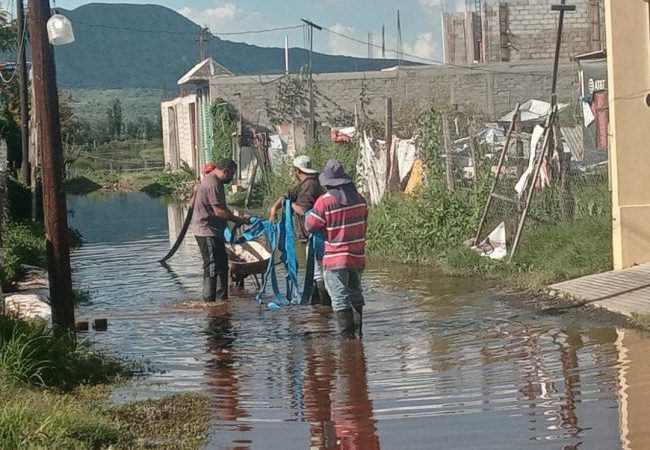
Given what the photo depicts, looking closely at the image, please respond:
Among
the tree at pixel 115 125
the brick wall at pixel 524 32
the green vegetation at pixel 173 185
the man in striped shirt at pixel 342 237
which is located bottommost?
the green vegetation at pixel 173 185

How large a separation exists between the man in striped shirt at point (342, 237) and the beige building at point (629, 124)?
435 cm

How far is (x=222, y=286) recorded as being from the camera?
16.5 metres

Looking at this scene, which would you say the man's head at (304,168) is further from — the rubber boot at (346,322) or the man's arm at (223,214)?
the rubber boot at (346,322)

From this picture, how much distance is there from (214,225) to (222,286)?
817 millimetres

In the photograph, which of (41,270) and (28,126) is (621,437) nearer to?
(41,270)

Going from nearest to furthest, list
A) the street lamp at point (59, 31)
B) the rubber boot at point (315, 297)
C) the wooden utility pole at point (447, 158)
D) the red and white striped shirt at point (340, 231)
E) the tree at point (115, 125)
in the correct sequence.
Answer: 1. the street lamp at point (59, 31)
2. the red and white striped shirt at point (340, 231)
3. the rubber boot at point (315, 297)
4. the wooden utility pole at point (447, 158)
5. the tree at point (115, 125)

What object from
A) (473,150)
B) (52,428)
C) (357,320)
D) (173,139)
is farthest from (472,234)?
(173,139)

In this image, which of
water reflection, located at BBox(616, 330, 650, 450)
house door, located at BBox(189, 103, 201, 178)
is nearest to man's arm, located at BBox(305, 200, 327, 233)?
water reflection, located at BBox(616, 330, 650, 450)

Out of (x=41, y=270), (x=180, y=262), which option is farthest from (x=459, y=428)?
(x=180, y=262)

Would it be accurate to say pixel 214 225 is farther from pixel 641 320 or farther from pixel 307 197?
pixel 641 320

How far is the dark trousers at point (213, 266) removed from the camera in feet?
53.6

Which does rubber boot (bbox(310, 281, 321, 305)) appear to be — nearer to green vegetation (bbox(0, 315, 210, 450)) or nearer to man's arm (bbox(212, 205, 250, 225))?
man's arm (bbox(212, 205, 250, 225))

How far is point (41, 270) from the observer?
1956cm

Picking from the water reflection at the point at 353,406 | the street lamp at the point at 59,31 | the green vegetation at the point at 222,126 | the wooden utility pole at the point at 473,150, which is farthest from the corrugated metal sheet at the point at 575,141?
the green vegetation at the point at 222,126
